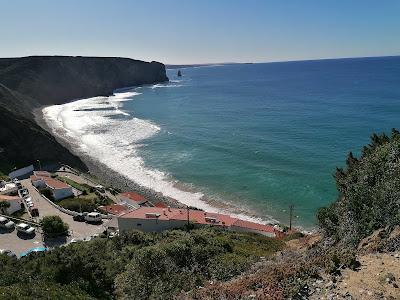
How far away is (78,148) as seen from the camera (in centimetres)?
7988

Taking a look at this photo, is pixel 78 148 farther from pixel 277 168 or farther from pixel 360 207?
pixel 360 207

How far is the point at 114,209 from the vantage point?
141 ft

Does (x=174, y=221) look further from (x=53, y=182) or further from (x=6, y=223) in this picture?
(x=53, y=182)

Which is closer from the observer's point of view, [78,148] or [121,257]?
[121,257]

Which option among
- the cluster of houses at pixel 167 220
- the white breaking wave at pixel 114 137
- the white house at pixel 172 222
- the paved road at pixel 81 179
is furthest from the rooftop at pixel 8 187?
the white breaking wave at pixel 114 137

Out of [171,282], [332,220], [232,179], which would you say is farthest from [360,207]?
[232,179]

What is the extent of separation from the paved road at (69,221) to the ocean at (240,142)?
16.5 metres

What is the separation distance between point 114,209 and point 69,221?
6.93m

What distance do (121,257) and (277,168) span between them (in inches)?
1547

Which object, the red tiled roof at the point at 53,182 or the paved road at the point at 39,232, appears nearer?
the paved road at the point at 39,232

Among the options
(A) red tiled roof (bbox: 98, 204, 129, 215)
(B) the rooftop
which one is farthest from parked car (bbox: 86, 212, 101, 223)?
(B) the rooftop

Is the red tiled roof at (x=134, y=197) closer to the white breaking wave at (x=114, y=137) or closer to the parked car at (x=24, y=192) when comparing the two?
the white breaking wave at (x=114, y=137)

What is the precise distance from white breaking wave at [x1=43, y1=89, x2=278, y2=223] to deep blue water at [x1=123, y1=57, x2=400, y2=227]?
227 cm

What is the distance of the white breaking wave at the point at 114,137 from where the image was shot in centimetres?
5719
